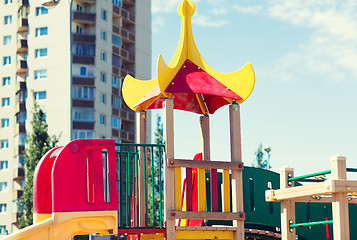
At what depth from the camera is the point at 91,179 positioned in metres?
10.1

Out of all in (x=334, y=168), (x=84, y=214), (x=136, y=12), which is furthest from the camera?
(x=136, y=12)

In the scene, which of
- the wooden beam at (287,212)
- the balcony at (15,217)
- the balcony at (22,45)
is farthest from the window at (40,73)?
the wooden beam at (287,212)

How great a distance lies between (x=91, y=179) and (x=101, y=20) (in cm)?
5713

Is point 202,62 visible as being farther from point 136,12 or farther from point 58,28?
point 136,12

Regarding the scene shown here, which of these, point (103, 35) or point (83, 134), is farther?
point (103, 35)

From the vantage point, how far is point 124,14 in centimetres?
6950

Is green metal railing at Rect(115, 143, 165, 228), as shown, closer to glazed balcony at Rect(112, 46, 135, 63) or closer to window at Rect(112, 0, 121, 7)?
glazed balcony at Rect(112, 46, 135, 63)

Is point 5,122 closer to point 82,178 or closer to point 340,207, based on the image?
point 82,178

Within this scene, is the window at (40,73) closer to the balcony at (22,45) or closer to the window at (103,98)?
the balcony at (22,45)

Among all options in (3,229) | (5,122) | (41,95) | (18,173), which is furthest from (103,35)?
(3,229)

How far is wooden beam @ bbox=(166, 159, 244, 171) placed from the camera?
1091 cm

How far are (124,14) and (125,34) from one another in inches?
77.7

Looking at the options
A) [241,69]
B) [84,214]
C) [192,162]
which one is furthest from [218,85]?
[84,214]

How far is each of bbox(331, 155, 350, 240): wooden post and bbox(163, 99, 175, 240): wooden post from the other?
258 centimetres
